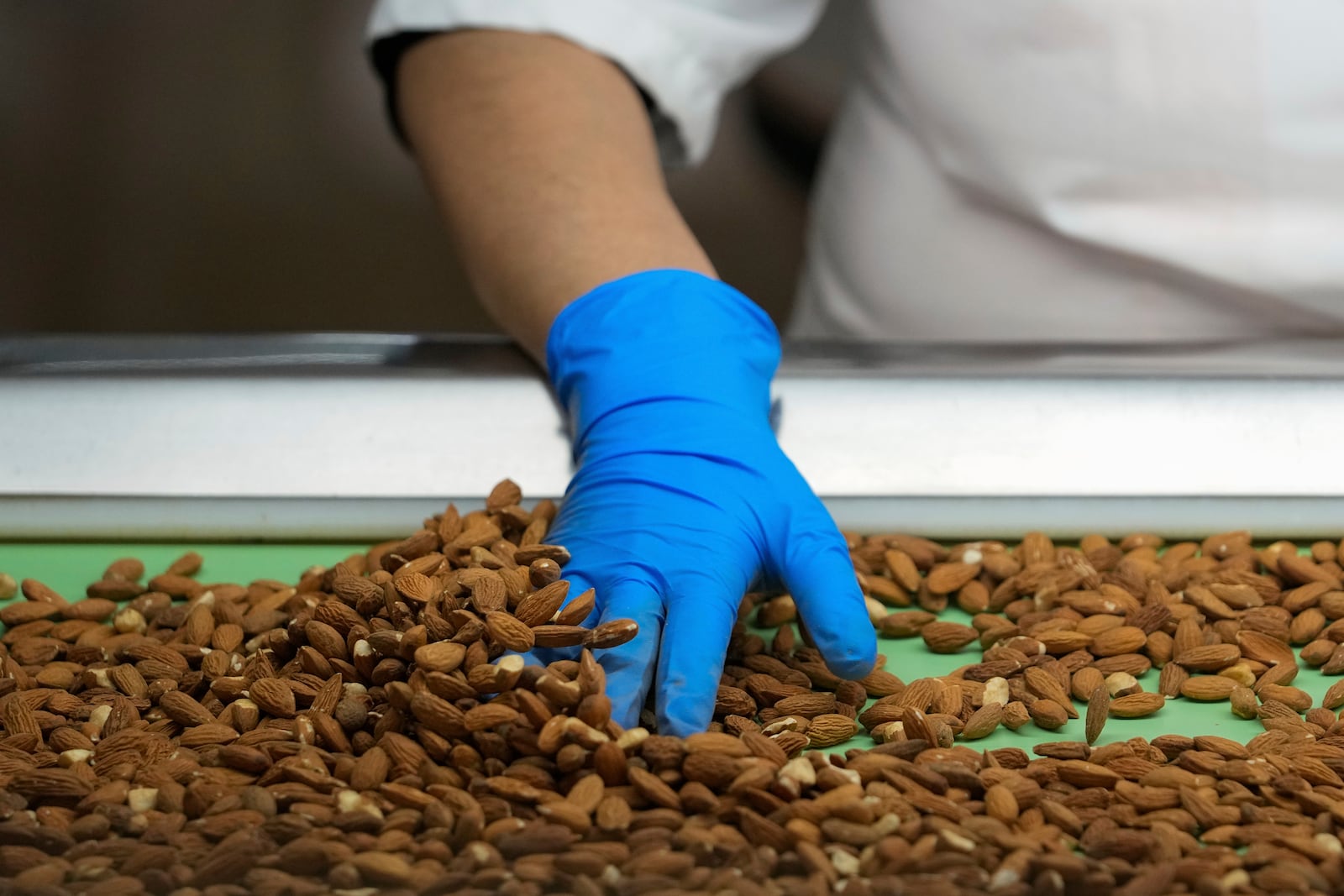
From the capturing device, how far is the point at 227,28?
2322 mm

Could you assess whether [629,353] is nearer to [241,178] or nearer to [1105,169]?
[1105,169]

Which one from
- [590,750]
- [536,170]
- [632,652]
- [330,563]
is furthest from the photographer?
[536,170]

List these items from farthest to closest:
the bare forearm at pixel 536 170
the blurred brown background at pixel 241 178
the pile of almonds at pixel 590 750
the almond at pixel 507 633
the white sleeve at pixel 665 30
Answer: the blurred brown background at pixel 241 178
the white sleeve at pixel 665 30
the bare forearm at pixel 536 170
the almond at pixel 507 633
the pile of almonds at pixel 590 750

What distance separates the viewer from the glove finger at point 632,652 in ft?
2.35

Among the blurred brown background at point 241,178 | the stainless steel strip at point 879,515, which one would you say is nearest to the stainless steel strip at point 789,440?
the stainless steel strip at point 879,515

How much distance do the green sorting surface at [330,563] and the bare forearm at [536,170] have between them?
31 centimetres

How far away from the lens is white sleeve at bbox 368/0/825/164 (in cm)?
127

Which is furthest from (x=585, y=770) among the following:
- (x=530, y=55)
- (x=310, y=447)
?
(x=530, y=55)

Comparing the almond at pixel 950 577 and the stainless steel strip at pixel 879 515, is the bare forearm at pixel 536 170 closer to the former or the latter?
the stainless steel strip at pixel 879 515

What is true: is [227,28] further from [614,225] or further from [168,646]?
[168,646]

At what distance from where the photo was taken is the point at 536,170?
116 cm

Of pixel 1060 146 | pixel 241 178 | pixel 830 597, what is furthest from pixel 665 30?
pixel 241 178

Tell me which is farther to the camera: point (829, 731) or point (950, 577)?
point (950, 577)

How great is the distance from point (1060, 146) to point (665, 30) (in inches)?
17.8
